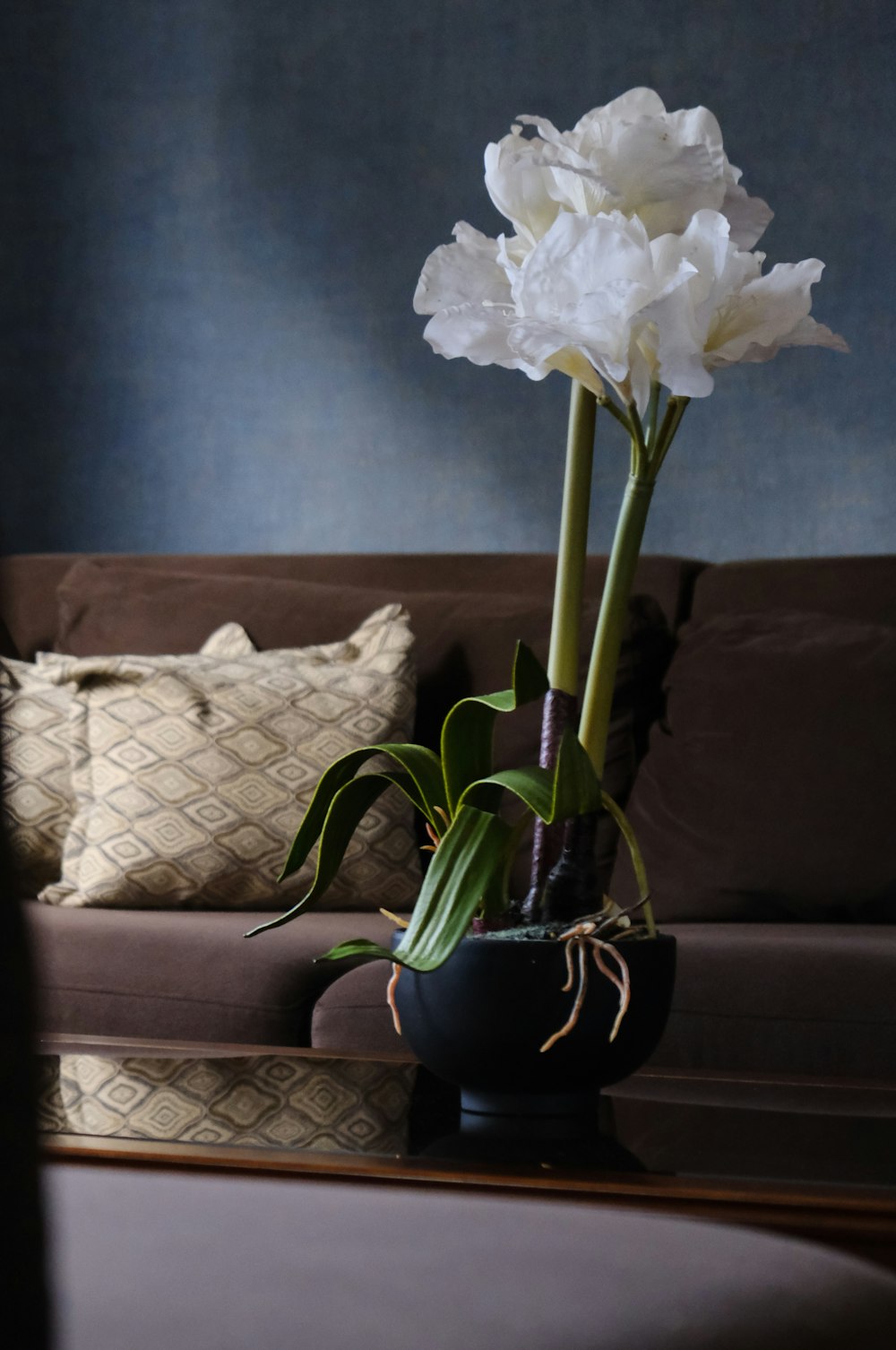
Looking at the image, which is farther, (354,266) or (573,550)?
(354,266)

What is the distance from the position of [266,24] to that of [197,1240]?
10.3 feet

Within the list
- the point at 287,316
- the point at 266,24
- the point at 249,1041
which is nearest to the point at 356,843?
the point at 249,1041

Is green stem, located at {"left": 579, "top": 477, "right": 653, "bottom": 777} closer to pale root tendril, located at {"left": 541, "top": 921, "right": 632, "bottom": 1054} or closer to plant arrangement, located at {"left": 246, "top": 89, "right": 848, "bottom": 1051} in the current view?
plant arrangement, located at {"left": 246, "top": 89, "right": 848, "bottom": 1051}

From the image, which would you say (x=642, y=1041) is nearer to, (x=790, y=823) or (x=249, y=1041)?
(x=249, y=1041)

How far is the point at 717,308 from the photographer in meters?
0.94

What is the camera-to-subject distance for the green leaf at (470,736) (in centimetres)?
96

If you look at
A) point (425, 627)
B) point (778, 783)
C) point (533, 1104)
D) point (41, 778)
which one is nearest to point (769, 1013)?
point (778, 783)

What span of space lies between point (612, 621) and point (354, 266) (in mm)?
2162

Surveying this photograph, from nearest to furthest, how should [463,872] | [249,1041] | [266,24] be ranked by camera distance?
1. [463,872]
2. [249,1041]
3. [266,24]

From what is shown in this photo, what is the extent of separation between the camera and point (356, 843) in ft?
6.54

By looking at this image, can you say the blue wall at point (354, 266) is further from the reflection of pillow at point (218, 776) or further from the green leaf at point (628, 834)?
the green leaf at point (628, 834)

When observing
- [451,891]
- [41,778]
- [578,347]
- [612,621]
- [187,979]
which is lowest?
[187,979]

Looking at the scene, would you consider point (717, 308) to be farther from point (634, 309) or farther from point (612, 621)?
point (612, 621)

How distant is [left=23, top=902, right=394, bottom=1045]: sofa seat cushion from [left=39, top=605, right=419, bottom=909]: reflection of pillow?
0.20 m
